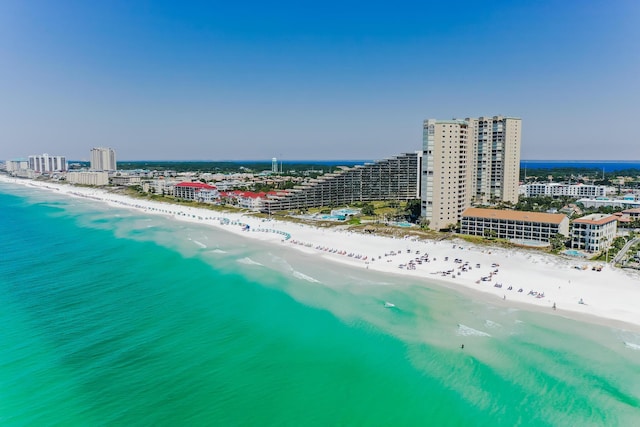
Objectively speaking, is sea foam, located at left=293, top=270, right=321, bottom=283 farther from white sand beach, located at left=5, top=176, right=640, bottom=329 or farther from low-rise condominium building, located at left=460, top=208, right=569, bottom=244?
low-rise condominium building, located at left=460, top=208, right=569, bottom=244

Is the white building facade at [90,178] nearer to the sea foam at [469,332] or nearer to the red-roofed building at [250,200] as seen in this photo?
the red-roofed building at [250,200]

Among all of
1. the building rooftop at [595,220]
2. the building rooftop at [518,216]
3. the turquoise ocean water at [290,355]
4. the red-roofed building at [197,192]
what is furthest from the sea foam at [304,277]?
the red-roofed building at [197,192]

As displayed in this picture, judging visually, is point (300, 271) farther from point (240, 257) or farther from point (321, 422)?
point (321, 422)

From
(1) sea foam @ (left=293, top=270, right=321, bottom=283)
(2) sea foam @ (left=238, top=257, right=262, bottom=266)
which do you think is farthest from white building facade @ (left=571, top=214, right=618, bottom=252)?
(2) sea foam @ (left=238, top=257, right=262, bottom=266)

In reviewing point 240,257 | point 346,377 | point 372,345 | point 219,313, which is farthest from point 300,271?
point 346,377

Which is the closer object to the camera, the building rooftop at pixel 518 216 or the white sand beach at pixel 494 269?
the white sand beach at pixel 494 269

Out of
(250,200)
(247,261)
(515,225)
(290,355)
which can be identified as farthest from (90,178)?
(290,355)

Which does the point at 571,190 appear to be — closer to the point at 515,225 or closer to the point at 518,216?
the point at 518,216
